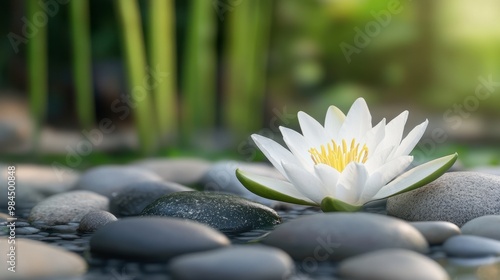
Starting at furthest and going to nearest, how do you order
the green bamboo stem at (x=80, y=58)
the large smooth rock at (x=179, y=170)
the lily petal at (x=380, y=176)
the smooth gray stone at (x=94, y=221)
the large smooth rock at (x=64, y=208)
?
the green bamboo stem at (x=80, y=58) → the large smooth rock at (x=179, y=170) → the large smooth rock at (x=64, y=208) → the smooth gray stone at (x=94, y=221) → the lily petal at (x=380, y=176)

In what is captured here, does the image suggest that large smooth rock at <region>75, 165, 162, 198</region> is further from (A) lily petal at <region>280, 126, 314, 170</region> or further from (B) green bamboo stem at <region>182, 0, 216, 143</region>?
(B) green bamboo stem at <region>182, 0, 216, 143</region>

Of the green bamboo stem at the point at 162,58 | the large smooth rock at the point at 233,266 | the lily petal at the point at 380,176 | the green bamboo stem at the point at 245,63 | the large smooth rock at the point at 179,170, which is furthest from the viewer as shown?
the green bamboo stem at the point at 245,63

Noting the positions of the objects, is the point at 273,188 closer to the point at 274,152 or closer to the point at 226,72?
the point at 274,152

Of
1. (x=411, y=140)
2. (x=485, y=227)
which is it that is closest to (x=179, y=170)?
(x=411, y=140)

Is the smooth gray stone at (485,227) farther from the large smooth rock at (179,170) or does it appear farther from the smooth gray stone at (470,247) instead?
the large smooth rock at (179,170)

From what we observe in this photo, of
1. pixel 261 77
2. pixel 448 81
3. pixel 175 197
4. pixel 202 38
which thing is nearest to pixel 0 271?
pixel 175 197

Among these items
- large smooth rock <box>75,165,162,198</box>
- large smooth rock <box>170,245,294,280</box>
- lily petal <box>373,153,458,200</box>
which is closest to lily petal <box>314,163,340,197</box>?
lily petal <box>373,153,458,200</box>

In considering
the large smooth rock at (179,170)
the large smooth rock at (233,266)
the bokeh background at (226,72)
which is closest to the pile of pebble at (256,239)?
the large smooth rock at (233,266)

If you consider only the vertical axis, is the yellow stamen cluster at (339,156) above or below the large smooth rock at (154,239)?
above

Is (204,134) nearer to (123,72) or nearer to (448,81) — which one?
(123,72)
